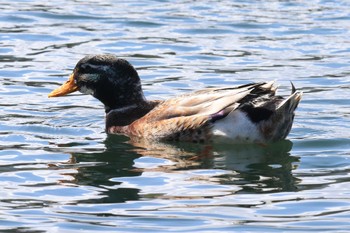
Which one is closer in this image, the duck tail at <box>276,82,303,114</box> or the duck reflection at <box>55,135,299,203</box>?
the duck reflection at <box>55,135,299,203</box>

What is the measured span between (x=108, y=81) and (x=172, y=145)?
4.37 ft

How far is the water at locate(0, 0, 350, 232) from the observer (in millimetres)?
9836

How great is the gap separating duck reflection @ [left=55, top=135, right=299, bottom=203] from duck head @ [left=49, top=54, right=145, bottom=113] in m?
0.55

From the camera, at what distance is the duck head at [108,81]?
13.2m

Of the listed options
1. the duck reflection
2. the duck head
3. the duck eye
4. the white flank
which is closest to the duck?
the white flank

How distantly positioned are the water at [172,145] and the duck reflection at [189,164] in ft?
0.04

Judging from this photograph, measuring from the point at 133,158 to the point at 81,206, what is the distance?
204 cm

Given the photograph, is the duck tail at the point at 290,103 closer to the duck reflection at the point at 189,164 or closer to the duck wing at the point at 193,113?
the duck wing at the point at 193,113

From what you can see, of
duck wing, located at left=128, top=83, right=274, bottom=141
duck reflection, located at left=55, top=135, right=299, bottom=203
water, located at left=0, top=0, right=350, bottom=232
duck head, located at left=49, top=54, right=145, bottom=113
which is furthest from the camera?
duck head, located at left=49, top=54, right=145, bottom=113

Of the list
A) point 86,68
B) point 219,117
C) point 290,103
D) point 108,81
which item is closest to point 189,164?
point 219,117

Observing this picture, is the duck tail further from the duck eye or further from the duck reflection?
the duck eye

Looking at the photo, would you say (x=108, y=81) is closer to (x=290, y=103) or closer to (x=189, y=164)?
(x=189, y=164)

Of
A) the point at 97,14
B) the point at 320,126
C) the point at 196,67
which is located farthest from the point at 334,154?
the point at 97,14

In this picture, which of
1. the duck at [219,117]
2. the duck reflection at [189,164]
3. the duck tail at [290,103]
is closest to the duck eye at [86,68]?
the duck at [219,117]
